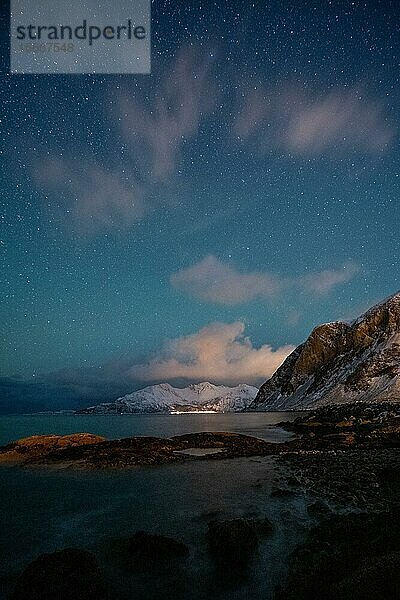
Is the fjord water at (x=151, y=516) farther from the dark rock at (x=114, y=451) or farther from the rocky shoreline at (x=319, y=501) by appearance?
the dark rock at (x=114, y=451)

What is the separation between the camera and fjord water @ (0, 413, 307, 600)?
880 centimetres

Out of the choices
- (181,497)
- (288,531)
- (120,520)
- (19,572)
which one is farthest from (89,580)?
(181,497)

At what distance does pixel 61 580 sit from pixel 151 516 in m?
7.07

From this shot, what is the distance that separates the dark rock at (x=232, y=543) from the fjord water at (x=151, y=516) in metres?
0.34

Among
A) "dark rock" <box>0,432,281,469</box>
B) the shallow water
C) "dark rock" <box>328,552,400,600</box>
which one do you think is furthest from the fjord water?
the shallow water

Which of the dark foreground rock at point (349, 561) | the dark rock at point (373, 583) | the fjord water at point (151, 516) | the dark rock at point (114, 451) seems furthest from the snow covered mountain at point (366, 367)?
the dark rock at point (373, 583)

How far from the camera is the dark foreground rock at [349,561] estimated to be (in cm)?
710

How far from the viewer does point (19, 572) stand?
379 inches

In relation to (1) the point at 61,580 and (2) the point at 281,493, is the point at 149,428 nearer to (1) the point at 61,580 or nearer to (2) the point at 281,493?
(2) the point at 281,493

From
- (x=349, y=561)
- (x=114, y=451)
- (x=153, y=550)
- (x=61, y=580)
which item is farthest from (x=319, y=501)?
(x=114, y=451)

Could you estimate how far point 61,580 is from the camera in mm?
7809

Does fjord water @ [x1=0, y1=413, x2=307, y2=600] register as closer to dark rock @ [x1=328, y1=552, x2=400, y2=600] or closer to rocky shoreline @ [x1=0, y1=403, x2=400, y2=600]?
rocky shoreline @ [x1=0, y1=403, x2=400, y2=600]

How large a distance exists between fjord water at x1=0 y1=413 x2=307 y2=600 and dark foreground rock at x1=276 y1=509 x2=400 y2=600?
2.14ft

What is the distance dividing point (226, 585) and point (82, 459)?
23186mm
